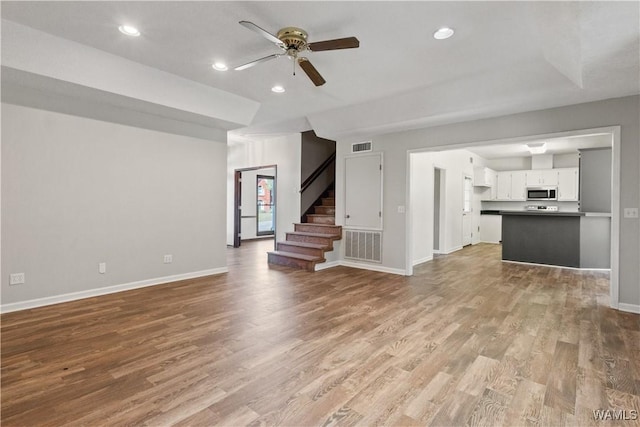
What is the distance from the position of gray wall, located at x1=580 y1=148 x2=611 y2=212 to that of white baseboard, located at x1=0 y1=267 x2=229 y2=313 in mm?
7903

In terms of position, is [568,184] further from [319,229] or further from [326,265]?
[326,265]

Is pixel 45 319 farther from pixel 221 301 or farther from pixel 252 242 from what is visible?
pixel 252 242

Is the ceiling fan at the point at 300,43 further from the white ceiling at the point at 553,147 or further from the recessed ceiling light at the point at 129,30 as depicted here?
the white ceiling at the point at 553,147

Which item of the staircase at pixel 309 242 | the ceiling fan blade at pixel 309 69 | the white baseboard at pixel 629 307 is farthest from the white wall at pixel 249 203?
the white baseboard at pixel 629 307

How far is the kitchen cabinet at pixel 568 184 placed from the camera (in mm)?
9125

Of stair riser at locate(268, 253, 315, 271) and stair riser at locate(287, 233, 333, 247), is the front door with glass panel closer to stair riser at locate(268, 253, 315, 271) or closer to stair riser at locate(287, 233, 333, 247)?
stair riser at locate(287, 233, 333, 247)

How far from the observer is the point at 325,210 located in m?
7.85

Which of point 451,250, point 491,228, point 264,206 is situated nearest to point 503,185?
point 491,228

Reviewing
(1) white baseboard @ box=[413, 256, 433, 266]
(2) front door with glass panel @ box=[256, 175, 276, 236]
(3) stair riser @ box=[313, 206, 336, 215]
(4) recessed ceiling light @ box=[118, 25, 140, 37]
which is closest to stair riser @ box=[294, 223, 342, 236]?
(3) stair riser @ box=[313, 206, 336, 215]

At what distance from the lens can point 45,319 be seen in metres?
3.43

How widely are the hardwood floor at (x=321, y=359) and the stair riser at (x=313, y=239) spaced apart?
201 cm

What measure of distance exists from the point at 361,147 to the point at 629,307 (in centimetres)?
457

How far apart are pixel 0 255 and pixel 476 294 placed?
5973 mm

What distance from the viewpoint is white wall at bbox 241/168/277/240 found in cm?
1086
